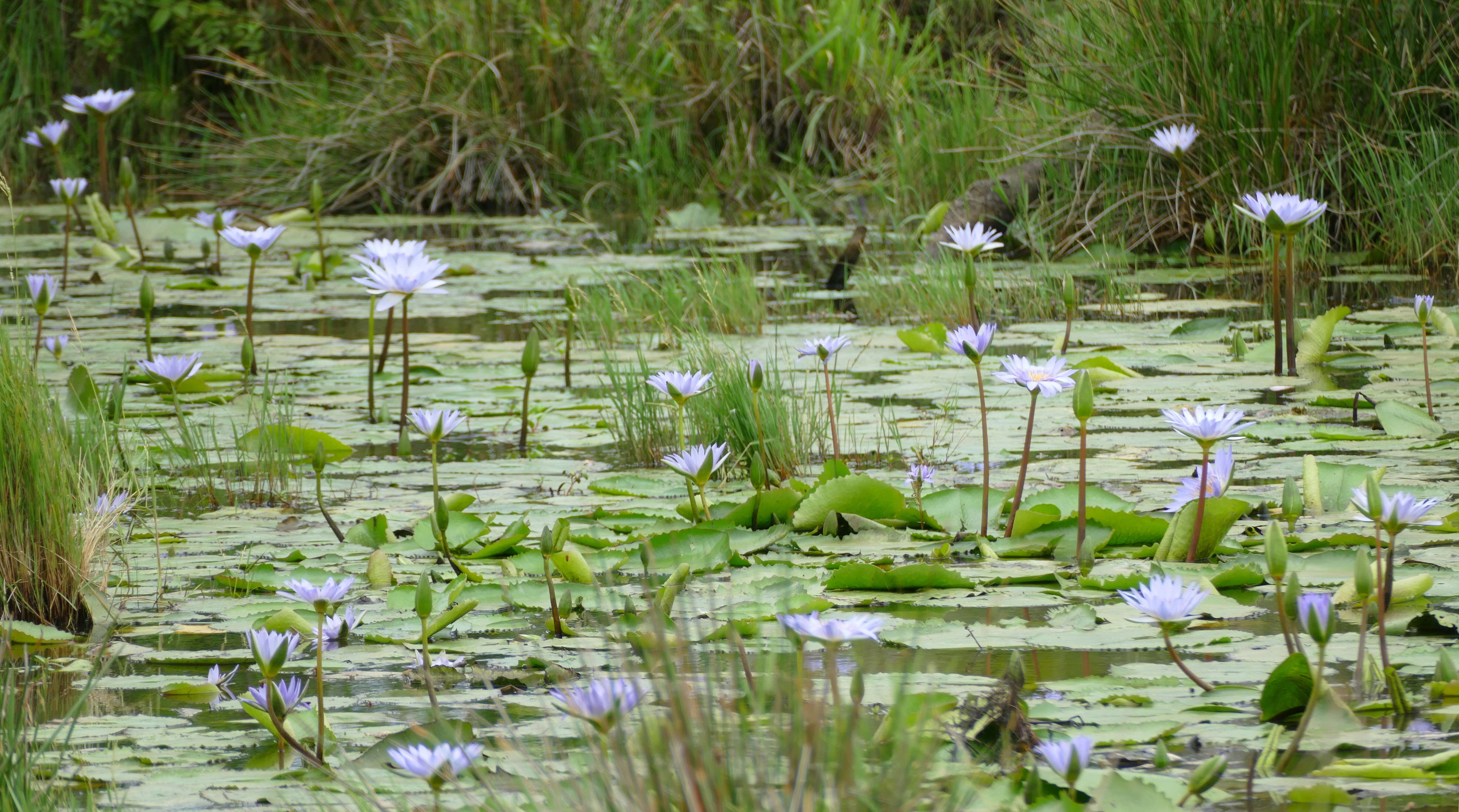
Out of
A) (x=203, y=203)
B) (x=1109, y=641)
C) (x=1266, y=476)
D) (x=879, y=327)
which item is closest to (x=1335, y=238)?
(x=879, y=327)

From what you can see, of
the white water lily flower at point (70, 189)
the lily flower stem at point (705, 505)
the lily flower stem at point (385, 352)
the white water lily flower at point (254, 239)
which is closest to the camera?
the lily flower stem at point (705, 505)

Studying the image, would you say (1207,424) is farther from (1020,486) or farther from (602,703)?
(602,703)

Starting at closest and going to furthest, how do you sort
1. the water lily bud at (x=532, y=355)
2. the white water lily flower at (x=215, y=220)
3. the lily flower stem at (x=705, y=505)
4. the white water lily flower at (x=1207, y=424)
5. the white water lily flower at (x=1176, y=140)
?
the white water lily flower at (x=1207, y=424) → the lily flower stem at (x=705, y=505) → the water lily bud at (x=532, y=355) → the white water lily flower at (x=1176, y=140) → the white water lily flower at (x=215, y=220)

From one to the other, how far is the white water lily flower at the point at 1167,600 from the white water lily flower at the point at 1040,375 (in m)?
0.71

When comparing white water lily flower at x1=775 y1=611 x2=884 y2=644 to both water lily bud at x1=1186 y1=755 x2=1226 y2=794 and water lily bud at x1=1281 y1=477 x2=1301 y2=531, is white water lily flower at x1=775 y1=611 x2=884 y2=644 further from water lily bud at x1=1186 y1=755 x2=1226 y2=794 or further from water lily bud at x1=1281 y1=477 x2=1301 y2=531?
water lily bud at x1=1281 y1=477 x2=1301 y2=531

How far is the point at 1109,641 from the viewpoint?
1.81 m

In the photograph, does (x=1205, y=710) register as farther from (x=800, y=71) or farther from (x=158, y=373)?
(x=800, y=71)

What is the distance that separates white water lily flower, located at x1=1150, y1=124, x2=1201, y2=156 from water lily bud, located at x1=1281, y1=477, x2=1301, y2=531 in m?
2.63

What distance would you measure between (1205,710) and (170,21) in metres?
11.0

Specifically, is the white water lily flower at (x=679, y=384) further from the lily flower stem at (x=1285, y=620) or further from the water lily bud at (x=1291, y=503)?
the lily flower stem at (x=1285, y=620)

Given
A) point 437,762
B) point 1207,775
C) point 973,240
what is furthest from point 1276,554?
point 973,240

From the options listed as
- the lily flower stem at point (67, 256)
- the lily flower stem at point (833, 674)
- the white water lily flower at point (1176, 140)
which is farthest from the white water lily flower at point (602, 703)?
the lily flower stem at point (67, 256)

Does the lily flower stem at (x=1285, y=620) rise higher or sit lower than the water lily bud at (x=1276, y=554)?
lower

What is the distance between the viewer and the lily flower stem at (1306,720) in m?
1.34
